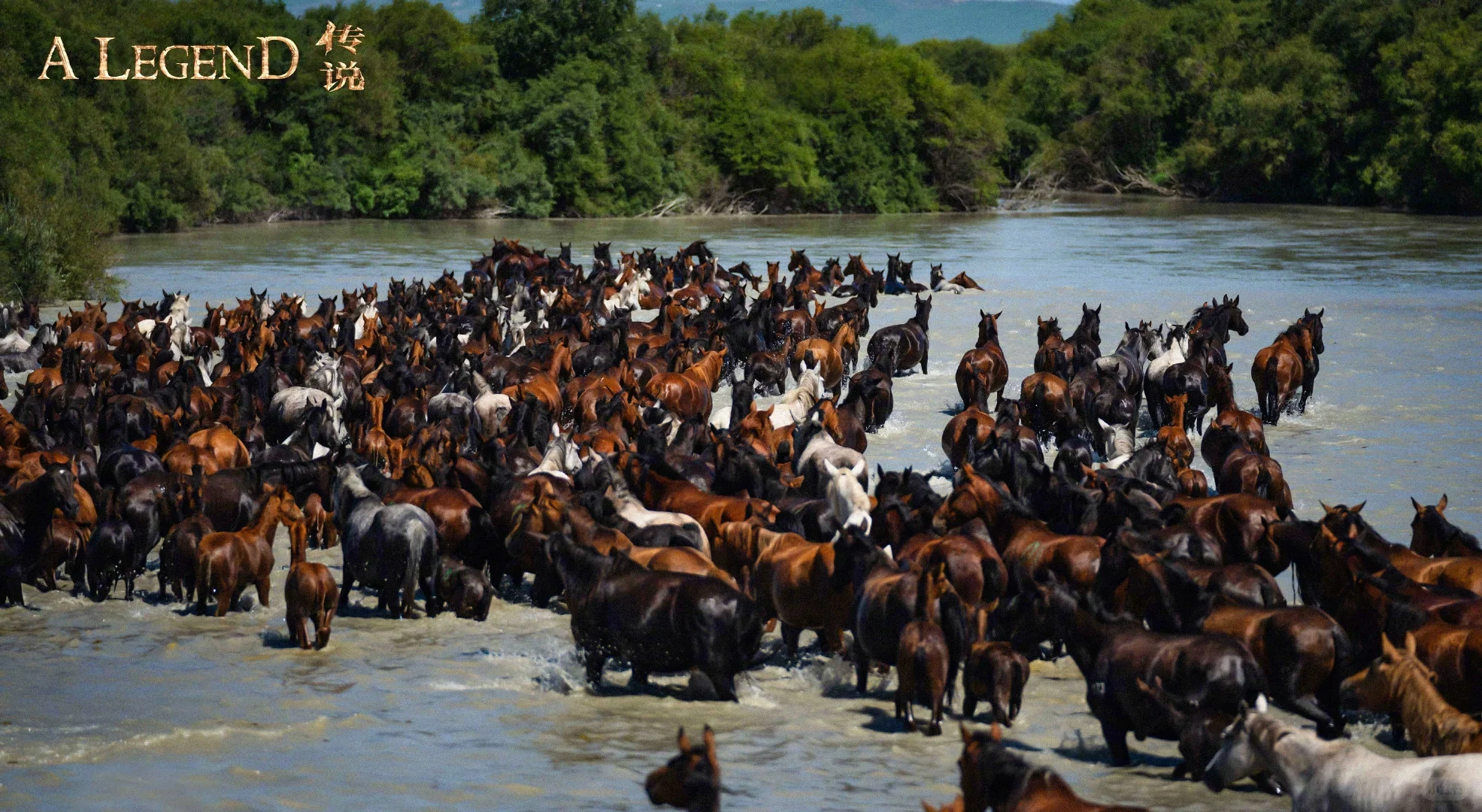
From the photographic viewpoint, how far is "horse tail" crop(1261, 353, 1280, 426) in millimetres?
14453

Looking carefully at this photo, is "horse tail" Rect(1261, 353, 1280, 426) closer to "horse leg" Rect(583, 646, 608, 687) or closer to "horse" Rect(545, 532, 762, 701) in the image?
"horse" Rect(545, 532, 762, 701)

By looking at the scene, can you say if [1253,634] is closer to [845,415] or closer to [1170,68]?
[845,415]

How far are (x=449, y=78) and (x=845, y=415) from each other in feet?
165

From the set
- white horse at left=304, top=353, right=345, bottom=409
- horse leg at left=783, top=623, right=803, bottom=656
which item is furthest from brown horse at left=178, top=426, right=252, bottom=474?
horse leg at left=783, top=623, right=803, bottom=656

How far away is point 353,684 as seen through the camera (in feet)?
25.7

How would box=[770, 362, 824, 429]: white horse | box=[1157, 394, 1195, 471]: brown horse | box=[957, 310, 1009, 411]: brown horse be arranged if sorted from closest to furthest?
box=[1157, 394, 1195, 471]: brown horse < box=[770, 362, 824, 429]: white horse < box=[957, 310, 1009, 411]: brown horse

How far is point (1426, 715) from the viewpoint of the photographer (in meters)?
5.74

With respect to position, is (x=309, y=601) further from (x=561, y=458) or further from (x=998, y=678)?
(x=998, y=678)

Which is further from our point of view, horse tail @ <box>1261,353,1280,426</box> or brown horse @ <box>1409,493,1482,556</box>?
horse tail @ <box>1261,353,1280,426</box>

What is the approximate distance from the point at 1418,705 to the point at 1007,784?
1902 millimetres

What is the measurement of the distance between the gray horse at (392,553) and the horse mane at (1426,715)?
5006 millimetres

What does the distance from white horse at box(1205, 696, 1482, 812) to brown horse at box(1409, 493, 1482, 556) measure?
3.27m

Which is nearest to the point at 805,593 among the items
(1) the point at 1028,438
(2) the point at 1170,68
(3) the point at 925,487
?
(3) the point at 925,487

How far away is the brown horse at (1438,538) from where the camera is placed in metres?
8.27
